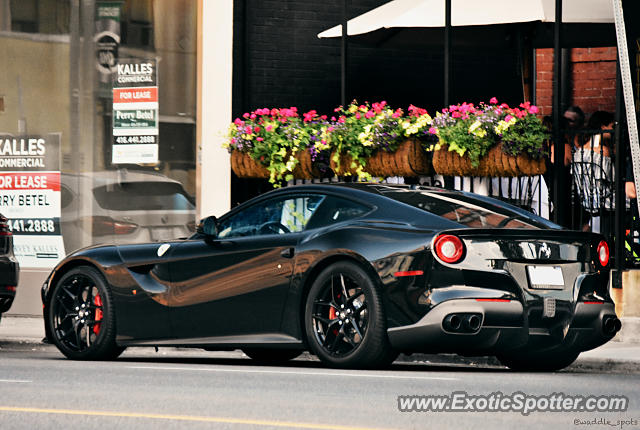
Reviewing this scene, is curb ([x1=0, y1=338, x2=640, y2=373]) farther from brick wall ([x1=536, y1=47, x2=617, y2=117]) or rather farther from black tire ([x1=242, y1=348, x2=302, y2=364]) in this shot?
brick wall ([x1=536, y1=47, x2=617, y2=117])

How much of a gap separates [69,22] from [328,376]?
8.78 meters

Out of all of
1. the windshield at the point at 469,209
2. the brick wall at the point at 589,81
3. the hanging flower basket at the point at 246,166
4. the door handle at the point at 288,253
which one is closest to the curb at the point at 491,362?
the windshield at the point at 469,209

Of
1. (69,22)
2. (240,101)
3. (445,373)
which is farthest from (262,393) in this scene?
(69,22)

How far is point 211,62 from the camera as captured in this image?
Answer: 15914mm

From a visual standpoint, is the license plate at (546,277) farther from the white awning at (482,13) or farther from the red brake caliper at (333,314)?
the white awning at (482,13)

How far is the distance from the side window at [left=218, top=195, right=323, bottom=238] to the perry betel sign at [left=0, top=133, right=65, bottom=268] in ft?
21.3

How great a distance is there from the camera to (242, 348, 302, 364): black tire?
35.6 ft

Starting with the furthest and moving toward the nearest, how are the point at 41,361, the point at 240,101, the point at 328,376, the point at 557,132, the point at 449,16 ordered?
the point at 240,101 → the point at 449,16 → the point at 557,132 → the point at 41,361 → the point at 328,376

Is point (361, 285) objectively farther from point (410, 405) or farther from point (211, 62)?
A: point (211, 62)

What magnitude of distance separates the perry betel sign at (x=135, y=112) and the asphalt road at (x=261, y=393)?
5778 mm

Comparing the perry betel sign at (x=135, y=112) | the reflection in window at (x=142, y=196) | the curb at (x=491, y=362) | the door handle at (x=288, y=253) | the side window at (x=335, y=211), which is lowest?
the curb at (x=491, y=362)

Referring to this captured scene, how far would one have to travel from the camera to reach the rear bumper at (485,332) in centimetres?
866

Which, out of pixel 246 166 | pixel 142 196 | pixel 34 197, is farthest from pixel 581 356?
pixel 34 197

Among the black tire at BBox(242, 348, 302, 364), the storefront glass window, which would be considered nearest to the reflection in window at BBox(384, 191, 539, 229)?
the black tire at BBox(242, 348, 302, 364)
